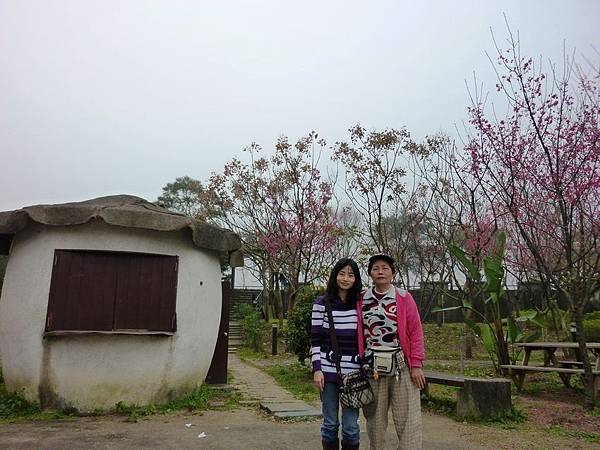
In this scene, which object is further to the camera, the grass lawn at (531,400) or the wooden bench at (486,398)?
the wooden bench at (486,398)

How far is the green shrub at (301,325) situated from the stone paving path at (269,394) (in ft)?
2.58

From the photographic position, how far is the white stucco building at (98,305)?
5887mm

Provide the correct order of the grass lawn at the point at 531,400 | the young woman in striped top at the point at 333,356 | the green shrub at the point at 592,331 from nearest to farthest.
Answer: the young woman in striped top at the point at 333,356
the grass lawn at the point at 531,400
the green shrub at the point at 592,331

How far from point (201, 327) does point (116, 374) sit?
1.21 metres

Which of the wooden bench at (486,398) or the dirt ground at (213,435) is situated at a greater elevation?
the wooden bench at (486,398)

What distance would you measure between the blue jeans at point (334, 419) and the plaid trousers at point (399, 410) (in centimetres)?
11

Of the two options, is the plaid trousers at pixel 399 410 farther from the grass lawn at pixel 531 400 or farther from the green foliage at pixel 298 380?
the green foliage at pixel 298 380

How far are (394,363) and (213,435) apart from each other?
259 cm

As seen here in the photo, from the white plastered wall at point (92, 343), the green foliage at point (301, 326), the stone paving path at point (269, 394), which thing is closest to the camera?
the white plastered wall at point (92, 343)

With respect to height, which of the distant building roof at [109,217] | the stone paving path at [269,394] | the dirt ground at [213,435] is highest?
the distant building roof at [109,217]

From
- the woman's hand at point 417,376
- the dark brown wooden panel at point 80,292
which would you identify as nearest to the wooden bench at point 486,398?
the woman's hand at point 417,376

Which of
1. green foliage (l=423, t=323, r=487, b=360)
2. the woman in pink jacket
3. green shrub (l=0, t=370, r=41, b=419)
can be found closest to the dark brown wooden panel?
green shrub (l=0, t=370, r=41, b=419)

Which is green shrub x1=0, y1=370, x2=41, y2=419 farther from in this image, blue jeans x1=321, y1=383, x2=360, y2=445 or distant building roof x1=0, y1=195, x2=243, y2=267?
blue jeans x1=321, y1=383, x2=360, y2=445

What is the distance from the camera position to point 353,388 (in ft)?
11.4
